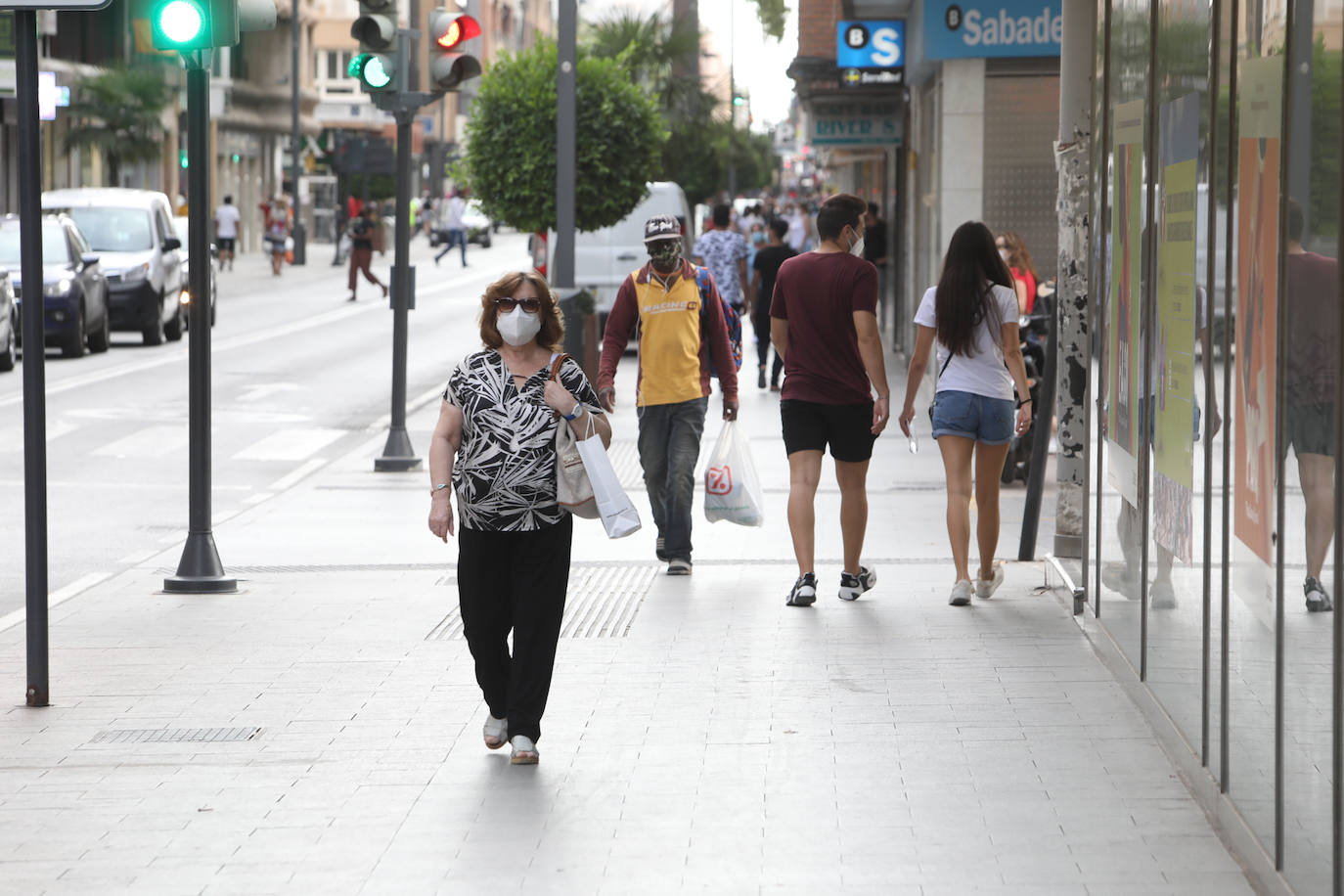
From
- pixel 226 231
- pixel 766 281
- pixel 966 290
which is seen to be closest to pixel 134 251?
pixel 766 281

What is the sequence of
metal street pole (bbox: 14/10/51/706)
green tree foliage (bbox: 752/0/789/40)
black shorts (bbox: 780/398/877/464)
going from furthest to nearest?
green tree foliage (bbox: 752/0/789/40)
black shorts (bbox: 780/398/877/464)
metal street pole (bbox: 14/10/51/706)

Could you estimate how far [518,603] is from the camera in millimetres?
6406

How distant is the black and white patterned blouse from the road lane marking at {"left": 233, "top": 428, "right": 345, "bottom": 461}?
9819 millimetres

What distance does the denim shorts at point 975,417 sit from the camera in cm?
905

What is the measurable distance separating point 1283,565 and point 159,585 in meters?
6.72

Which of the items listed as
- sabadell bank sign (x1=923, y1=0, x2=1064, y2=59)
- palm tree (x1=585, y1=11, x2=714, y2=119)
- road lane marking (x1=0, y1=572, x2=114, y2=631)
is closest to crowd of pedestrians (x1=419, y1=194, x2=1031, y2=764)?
road lane marking (x1=0, y1=572, x2=114, y2=631)

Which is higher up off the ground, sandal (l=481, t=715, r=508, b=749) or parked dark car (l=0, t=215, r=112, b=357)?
parked dark car (l=0, t=215, r=112, b=357)

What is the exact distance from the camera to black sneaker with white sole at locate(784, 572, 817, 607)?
9.18 metres

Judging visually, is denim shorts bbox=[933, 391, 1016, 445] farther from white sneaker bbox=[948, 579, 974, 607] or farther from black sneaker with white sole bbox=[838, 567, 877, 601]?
black sneaker with white sole bbox=[838, 567, 877, 601]

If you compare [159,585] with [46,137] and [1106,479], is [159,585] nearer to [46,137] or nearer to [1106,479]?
[1106,479]

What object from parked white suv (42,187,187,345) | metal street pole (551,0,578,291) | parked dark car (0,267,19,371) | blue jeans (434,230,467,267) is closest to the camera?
metal street pole (551,0,578,291)

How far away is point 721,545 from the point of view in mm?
11289

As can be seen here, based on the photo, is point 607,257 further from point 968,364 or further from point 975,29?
point 968,364

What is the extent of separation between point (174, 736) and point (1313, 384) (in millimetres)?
4050
